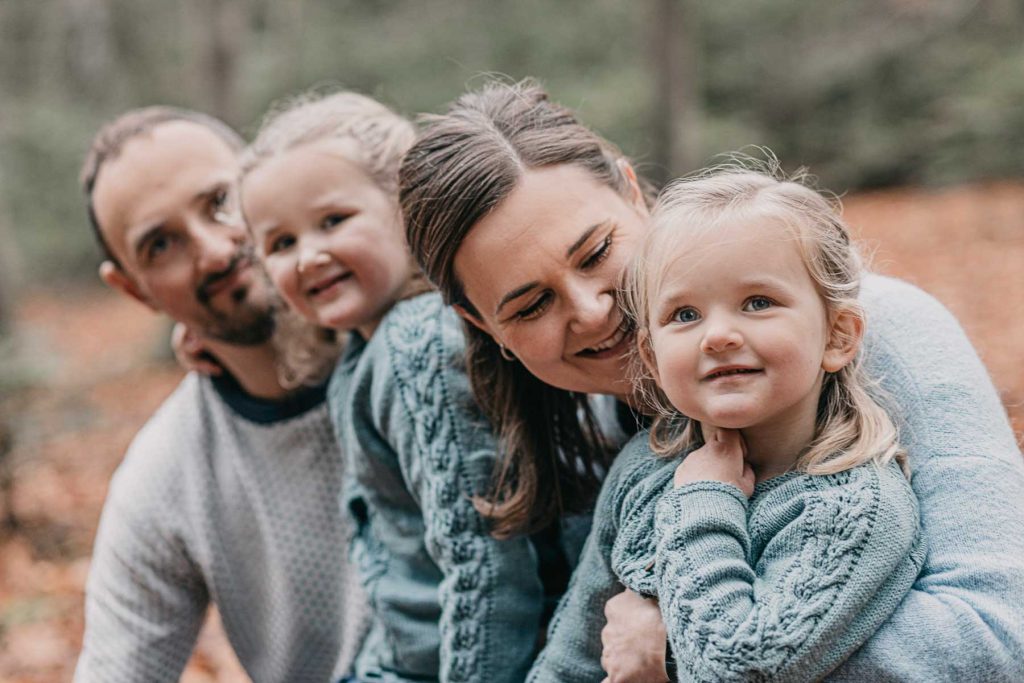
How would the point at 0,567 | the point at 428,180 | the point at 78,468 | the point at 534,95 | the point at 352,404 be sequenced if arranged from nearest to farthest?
the point at 428,180 → the point at 534,95 → the point at 352,404 → the point at 0,567 → the point at 78,468

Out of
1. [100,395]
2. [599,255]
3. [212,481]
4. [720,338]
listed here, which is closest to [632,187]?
[599,255]

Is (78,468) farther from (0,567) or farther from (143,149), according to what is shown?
(143,149)

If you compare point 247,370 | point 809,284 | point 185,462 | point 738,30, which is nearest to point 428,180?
point 809,284

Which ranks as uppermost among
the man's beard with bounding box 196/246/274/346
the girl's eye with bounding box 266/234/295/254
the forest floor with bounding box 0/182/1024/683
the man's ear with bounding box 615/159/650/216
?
the man's ear with bounding box 615/159/650/216

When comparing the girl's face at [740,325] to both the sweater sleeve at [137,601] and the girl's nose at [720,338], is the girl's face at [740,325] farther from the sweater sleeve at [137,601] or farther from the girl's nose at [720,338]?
the sweater sleeve at [137,601]

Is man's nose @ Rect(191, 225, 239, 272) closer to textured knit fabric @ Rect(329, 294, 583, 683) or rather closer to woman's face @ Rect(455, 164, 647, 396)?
textured knit fabric @ Rect(329, 294, 583, 683)

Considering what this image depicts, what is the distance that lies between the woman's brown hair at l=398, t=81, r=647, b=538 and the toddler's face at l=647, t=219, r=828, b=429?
0.45 meters

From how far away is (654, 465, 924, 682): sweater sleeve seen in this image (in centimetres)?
158

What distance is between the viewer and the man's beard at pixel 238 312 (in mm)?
2986

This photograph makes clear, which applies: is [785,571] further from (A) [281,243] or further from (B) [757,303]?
(A) [281,243]

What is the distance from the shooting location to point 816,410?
1843 mm

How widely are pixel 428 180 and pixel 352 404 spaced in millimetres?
702

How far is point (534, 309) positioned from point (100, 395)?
25.7ft

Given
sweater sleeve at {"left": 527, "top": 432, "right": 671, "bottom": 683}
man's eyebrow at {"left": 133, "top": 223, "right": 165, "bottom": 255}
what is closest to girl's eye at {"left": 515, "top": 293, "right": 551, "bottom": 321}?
sweater sleeve at {"left": 527, "top": 432, "right": 671, "bottom": 683}
